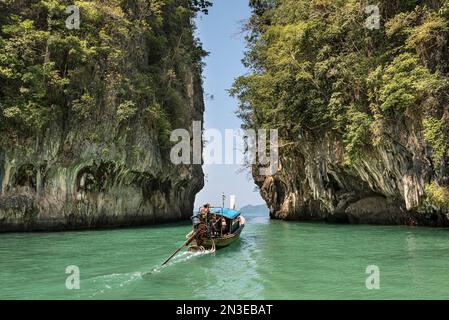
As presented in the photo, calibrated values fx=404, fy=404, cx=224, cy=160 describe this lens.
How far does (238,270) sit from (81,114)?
16.0 metres

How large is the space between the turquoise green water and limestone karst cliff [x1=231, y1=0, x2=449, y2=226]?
4.24 meters

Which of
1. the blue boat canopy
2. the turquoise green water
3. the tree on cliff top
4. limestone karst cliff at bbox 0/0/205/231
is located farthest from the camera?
limestone karst cliff at bbox 0/0/205/231

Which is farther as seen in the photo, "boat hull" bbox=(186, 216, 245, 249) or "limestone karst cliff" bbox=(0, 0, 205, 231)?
"limestone karst cliff" bbox=(0, 0, 205, 231)

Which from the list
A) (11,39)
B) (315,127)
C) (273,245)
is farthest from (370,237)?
(11,39)

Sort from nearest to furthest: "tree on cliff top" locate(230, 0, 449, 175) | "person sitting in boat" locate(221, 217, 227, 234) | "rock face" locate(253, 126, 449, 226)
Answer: "person sitting in boat" locate(221, 217, 227, 234) → "tree on cliff top" locate(230, 0, 449, 175) → "rock face" locate(253, 126, 449, 226)

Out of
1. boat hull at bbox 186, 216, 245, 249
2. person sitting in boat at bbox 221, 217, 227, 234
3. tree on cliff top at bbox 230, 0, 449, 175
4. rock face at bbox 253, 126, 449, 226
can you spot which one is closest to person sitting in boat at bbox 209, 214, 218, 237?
boat hull at bbox 186, 216, 245, 249

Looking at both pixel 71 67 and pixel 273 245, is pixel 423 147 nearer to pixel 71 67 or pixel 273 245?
pixel 273 245

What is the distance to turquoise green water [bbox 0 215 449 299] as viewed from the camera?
7.92 meters

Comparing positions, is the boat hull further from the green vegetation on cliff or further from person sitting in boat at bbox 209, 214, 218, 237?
the green vegetation on cliff

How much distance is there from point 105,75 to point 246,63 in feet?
33.1

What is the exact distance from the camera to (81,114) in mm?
22953

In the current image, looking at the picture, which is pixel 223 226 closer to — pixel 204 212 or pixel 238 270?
pixel 204 212

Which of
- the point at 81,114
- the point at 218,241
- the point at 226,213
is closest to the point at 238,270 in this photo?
the point at 218,241
